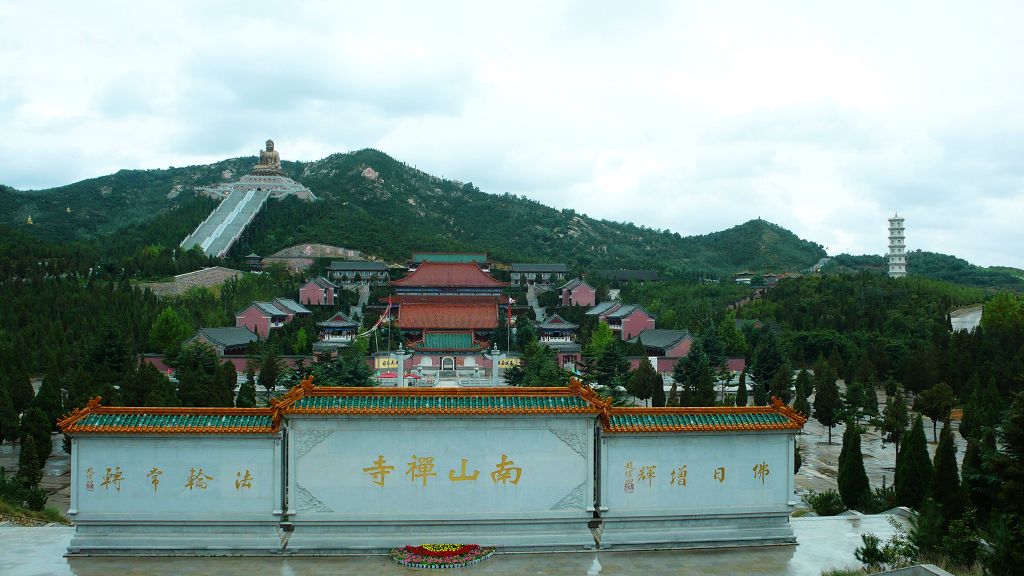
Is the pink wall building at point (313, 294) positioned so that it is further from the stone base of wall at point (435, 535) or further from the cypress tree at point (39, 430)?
the stone base of wall at point (435, 535)

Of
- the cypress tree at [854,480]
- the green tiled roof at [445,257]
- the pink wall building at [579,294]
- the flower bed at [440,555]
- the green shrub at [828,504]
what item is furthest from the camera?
the green tiled roof at [445,257]

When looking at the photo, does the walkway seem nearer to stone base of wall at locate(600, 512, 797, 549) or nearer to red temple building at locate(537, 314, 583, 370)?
red temple building at locate(537, 314, 583, 370)

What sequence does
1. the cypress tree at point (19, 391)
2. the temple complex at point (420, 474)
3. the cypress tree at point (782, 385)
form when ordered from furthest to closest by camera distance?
the cypress tree at point (782, 385) < the cypress tree at point (19, 391) < the temple complex at point (420, 474)

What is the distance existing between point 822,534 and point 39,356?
31372 millimetres

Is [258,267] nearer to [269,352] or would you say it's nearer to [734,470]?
[269,352]

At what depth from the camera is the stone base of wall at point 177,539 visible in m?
13.0

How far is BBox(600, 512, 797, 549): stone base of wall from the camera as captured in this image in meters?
13.5

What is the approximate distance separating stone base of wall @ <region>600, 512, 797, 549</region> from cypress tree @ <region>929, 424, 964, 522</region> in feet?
9.12

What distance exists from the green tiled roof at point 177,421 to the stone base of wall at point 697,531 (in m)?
6.18

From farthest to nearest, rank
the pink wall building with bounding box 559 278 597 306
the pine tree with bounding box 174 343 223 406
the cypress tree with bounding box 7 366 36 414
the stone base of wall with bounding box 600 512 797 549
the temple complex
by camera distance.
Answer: the pink wall building with bounding box 559 278 597 306
the cypress tree with bounding box 7 366 36 414
the pine tree with bounding box 174 343 223 406
the stone base of wall with bounding box 600 512 797 549
the temple complex

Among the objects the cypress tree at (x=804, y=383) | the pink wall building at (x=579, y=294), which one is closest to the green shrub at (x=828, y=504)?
the cypress tree at (x=804, y=383)

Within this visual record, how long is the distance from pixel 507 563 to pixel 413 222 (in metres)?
76.1

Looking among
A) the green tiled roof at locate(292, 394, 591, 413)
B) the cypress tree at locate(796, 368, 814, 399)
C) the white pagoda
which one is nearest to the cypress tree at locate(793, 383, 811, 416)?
the cypress tree at locate(796, 368, 814, 399)

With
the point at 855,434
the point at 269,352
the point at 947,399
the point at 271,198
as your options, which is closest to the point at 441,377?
the point at 269,352
